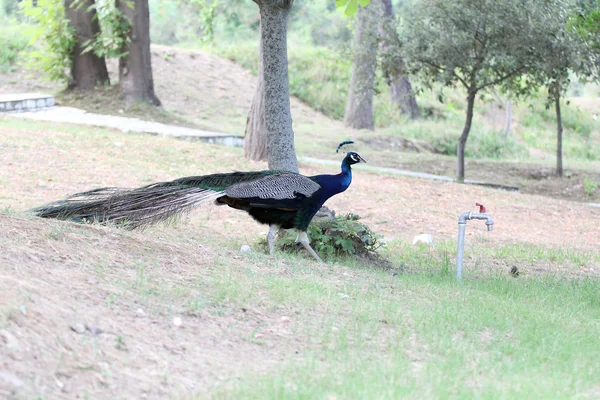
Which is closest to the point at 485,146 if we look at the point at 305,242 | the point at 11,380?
the point at 305,242

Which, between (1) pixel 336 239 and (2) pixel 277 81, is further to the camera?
(2) pixel 277 81

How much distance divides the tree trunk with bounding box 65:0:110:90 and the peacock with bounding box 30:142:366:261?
43.1ft

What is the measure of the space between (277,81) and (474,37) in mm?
7984

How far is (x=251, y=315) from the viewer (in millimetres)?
5043

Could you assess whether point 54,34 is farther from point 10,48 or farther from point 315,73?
point 315,73

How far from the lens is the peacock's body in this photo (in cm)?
719

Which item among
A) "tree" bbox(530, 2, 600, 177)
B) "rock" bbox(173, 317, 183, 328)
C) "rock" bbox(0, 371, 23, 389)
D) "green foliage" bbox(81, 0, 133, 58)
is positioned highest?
"green foliage" bbox(81, 0, 133, 58)

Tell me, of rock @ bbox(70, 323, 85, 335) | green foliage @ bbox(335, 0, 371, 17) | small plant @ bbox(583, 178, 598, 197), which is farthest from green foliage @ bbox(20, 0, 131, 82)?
rock @ bbox(70, 323, 85, 335)

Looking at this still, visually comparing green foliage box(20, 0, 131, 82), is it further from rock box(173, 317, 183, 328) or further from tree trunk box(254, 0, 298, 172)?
rock box(173, 317, 183, 328)

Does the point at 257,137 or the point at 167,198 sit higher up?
the point at 257,137

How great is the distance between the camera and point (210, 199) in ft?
23.8

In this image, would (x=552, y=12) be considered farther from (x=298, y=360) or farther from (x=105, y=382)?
(x=105, y=382)

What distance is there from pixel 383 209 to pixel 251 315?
693 cm

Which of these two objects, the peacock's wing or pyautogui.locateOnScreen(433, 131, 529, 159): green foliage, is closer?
the peacock's wing
